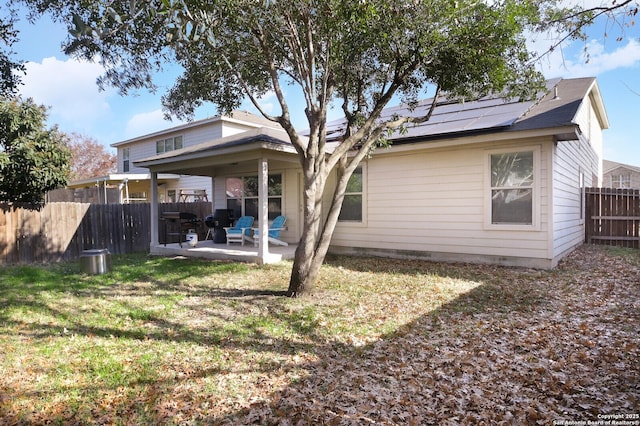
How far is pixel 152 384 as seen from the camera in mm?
3252

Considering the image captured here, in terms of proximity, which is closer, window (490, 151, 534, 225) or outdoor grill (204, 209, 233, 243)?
window (490, 151, 534, 225)

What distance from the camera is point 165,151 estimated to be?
2048 cm

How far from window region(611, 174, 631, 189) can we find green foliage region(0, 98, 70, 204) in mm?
38530

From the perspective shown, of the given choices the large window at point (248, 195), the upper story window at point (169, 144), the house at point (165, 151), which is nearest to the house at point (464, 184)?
the large window at point (248, 195)

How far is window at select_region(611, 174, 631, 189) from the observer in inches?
1244

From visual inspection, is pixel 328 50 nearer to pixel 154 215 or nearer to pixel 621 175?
pixel 154 215

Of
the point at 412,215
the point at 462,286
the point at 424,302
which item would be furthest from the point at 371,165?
the point at 424,302

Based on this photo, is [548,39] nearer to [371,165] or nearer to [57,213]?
[371,165]

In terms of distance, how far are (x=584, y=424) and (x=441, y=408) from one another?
0.96m

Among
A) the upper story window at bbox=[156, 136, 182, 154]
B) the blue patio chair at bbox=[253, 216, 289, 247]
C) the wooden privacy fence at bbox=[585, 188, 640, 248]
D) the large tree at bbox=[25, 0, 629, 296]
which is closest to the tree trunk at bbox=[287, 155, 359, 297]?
the large tree at bbox=[25, 0, 629, 296]

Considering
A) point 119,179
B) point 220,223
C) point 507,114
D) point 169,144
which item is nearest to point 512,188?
point 507,114

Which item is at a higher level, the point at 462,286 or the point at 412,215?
the point at 412,215

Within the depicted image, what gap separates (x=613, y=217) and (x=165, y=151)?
20.0 meters

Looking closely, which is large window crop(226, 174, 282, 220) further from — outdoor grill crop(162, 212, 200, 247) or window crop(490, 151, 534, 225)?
window crop(490, 151, 534, 225)
